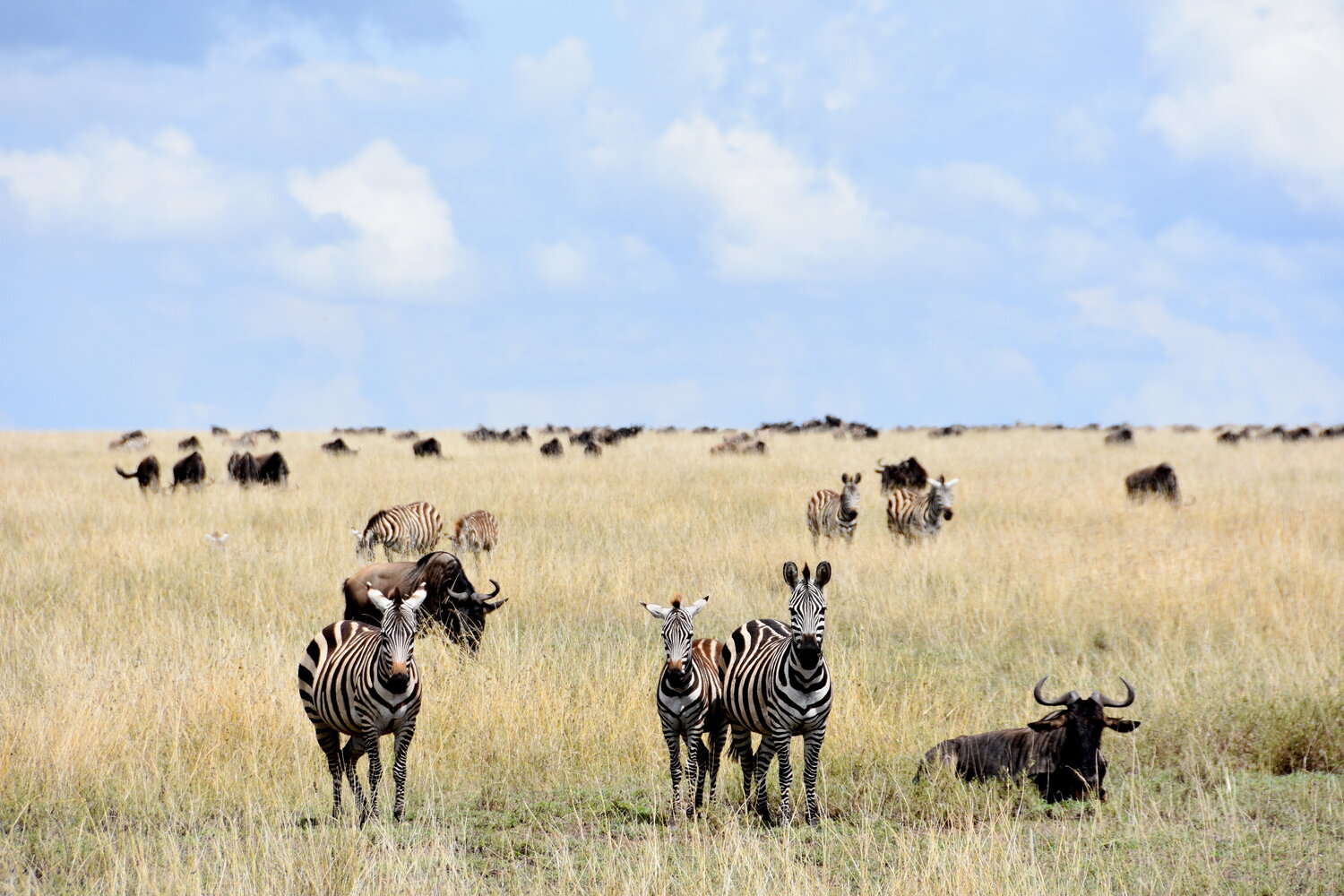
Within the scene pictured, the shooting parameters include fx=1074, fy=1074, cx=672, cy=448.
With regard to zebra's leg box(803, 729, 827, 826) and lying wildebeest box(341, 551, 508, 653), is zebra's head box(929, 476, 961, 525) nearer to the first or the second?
lying wildebeest box(341, 551, 508, 653)

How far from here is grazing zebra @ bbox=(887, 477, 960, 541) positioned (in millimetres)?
16406

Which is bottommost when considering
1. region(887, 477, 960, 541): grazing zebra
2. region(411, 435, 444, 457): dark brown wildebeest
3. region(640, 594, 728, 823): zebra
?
region(640, 594, 728, 823): zebra

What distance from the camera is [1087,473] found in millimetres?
27469

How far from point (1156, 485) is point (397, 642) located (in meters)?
19.6

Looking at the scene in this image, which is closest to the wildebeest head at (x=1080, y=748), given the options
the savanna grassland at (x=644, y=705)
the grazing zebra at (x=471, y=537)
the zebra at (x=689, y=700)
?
the savanna grassland at (x=644, y=705)

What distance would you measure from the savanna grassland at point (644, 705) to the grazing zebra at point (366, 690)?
343mm

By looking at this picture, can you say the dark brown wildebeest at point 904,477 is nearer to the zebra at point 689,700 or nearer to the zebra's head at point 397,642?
the zebra at point 689,700

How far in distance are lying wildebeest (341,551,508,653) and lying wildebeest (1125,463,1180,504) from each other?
51.1 ft

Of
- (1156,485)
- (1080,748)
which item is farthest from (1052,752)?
(1156,485)

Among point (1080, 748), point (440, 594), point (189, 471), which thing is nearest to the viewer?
point (1080, 748)

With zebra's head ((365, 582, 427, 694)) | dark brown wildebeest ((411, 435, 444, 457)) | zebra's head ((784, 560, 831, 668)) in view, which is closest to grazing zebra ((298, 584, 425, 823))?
zebra's head ((365, 582, 427, 694))

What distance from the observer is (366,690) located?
5453 mm

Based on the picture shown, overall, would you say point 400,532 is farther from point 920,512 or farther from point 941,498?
point 941,498

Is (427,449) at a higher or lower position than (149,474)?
higher
